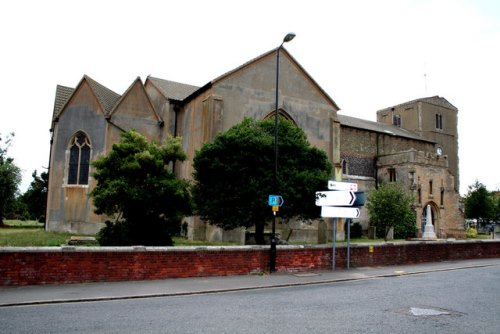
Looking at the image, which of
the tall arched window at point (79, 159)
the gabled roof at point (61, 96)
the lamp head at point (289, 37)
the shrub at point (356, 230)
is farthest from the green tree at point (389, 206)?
the gabled roof at point (61, 96)

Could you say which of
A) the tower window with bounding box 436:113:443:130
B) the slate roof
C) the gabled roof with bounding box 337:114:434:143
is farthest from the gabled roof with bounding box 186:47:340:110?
the tower window with bounding box 436:113:443:130

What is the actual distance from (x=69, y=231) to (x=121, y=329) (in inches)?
958

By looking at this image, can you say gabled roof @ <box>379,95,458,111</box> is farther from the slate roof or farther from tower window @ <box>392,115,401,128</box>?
the slate roof

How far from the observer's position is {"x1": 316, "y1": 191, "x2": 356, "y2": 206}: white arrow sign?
1644 cm

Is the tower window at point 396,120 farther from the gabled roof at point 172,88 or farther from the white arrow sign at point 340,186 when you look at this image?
the white arrow sign at point 340,186

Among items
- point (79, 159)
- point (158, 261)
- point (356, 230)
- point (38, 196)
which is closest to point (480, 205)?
point (356, 230)

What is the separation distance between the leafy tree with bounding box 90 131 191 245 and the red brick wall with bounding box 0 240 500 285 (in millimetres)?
5093

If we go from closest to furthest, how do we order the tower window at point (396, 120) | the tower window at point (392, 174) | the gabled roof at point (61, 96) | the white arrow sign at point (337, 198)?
the white arrow sign at point (337, 198), the gabled roof at point (61, 96), the tower window at point (392, 174), the tower window at point (396, 120)

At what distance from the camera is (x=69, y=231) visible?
29.4 m

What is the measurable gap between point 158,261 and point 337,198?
7160mm

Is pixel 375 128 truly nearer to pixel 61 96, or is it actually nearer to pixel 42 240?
pixel 61 96

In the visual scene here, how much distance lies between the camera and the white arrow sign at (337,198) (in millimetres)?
16438

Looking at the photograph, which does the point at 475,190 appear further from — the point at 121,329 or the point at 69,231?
the point at 121,329

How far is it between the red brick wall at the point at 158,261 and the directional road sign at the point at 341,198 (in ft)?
5.87
